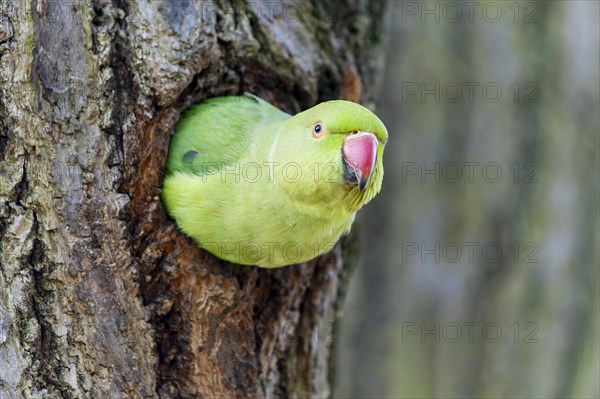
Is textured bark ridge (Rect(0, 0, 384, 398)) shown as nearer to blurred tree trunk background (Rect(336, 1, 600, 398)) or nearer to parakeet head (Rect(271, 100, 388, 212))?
parakeet head (Rect(271, 100, 388, 212))

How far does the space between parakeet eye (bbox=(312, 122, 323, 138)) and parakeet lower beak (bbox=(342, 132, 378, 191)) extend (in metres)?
0.13

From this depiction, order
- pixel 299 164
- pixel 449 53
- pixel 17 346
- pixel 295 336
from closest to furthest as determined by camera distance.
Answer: pixel 17 346 → pixel 299 164 → pixel 295 336 → pixel 449 53

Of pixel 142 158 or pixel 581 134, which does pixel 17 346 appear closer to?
pixel 142 158

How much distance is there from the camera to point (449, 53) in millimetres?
6219

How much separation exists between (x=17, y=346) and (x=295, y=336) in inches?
59.4

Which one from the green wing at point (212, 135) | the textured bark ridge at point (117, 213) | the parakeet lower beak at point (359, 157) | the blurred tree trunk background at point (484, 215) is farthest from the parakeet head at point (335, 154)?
the blurred tree trunk background at point (484, 215)

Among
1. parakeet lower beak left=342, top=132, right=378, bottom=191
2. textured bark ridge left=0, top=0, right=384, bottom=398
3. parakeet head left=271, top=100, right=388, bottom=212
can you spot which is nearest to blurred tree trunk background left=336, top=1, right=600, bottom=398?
textured bark ridge left=0, top=0, right=384, bottom=398

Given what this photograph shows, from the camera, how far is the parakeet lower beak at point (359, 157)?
287cm

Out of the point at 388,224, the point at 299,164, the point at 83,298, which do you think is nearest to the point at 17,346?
the point at 83,298

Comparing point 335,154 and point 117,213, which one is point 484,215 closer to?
point 335,154

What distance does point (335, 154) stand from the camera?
9.71ft

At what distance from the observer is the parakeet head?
2.90 meters

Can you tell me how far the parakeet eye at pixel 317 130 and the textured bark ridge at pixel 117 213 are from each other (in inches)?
25.5

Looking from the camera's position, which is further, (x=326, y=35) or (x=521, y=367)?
(x=521, y=367)
